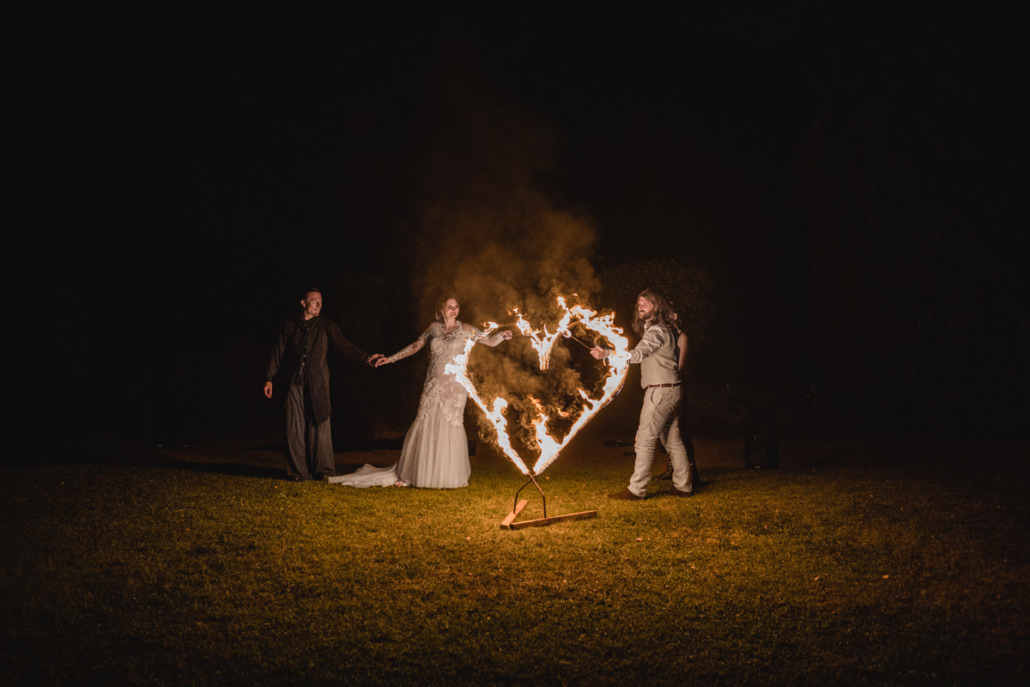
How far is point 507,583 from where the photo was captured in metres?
5.71

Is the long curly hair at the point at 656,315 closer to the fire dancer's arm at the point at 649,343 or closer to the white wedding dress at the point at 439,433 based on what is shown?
the fire dancer's arm at the point at 649,343

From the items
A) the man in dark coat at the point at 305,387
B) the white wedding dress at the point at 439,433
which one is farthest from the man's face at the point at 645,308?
the man in dark coat at the point at 305,387

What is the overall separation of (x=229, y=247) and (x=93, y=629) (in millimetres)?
18645

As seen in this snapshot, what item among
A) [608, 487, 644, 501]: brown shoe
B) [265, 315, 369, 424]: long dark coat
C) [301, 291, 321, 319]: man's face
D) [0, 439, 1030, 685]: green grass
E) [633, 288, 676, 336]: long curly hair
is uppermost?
[301, 291, 321, 319]: man's face

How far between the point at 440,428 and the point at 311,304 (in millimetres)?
2452

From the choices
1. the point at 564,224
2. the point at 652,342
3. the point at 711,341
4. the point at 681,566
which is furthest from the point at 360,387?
the point at 711,341

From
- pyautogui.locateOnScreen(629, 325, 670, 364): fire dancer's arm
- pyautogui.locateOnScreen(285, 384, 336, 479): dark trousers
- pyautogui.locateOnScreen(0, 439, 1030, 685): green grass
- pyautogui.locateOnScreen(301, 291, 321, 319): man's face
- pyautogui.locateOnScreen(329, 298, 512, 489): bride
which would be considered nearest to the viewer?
pyautogui.locateOnScreen(0, 439, 1030, 685): green grass

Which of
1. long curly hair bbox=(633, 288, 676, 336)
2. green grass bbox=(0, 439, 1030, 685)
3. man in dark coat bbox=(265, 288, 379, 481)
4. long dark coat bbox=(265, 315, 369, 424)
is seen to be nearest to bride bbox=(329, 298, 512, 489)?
green grass bbox=(0, 439, 1030, 685)

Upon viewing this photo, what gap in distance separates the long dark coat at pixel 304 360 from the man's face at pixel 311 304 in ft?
0.22

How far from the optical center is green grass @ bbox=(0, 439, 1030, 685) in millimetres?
4402

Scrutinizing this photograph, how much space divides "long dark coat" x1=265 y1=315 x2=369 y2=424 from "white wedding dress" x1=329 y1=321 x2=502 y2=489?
1.16 metres

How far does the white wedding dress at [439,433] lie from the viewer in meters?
9.10

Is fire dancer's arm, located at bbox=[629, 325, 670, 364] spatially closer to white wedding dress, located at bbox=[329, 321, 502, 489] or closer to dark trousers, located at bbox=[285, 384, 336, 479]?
white wedding dress, located at bbox=[329, 321, 502, 489]

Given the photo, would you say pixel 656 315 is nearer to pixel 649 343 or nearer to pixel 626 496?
pixel 649 343
